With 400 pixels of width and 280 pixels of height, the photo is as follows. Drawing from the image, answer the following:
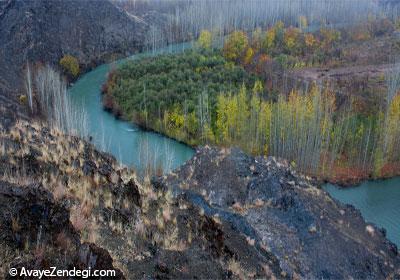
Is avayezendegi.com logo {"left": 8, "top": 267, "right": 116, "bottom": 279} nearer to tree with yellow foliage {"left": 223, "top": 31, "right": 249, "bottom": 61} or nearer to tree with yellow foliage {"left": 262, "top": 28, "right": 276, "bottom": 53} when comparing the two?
tree with yellow foliage {"left": 223, "top": 31, "right": 249, "bottom": 61}

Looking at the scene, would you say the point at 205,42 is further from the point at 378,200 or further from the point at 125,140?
the point at 378,200

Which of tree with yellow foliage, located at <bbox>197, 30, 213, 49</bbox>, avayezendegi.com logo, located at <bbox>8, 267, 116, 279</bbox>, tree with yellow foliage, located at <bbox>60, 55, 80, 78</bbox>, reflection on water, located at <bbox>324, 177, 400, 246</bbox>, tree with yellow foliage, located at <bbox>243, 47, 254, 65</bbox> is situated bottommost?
reflection on water, located at <bbox>324, 177, 400, 246</bbox>

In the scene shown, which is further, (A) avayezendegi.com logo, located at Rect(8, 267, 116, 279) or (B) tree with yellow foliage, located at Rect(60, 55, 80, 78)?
(B) tree with yellow foliage, located at Rect(60, 55, 80, 78)

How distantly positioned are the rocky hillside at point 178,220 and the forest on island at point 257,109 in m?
10.5

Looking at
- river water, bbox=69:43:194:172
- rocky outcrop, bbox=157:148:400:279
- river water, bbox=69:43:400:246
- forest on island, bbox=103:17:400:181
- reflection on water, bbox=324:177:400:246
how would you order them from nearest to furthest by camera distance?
1. rocky outcrop, bbox=157:148:400:279
2. reflection on water, bbox=324:177:400:246
3. river water, bbox=69:43:400:246
4. river water, bbox=69:43:194:172
5. forest on island, bbox=103:17:400:181

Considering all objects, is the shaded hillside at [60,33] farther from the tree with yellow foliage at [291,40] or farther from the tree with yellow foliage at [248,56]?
the tree with yellow foliage at [291,40]

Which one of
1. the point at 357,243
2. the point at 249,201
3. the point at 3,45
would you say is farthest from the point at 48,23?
the point at 357,243

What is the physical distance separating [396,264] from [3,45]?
4919 cm

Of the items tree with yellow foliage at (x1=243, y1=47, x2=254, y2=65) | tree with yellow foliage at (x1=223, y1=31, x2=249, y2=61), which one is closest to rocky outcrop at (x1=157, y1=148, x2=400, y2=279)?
tree with yellow foliage at (x1=243, y1=47, x2=254, y2=65)

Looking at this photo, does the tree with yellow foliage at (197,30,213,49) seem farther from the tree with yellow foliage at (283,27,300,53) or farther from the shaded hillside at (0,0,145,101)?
the shaded hillside at (0,0,145,101)

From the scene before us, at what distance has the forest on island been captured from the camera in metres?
→ 31.3

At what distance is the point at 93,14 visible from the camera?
67.6 m

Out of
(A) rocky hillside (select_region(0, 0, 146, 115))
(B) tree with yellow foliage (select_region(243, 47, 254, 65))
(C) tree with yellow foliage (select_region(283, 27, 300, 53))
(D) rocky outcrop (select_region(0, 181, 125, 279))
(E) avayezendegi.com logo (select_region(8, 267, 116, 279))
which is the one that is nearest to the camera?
(E) avayezendegi.com logo (select_region(8, 267, 116, 279))

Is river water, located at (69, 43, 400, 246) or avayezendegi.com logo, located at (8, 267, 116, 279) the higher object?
avayezendegi.com logo, located at (8, 267, 116, 279)
